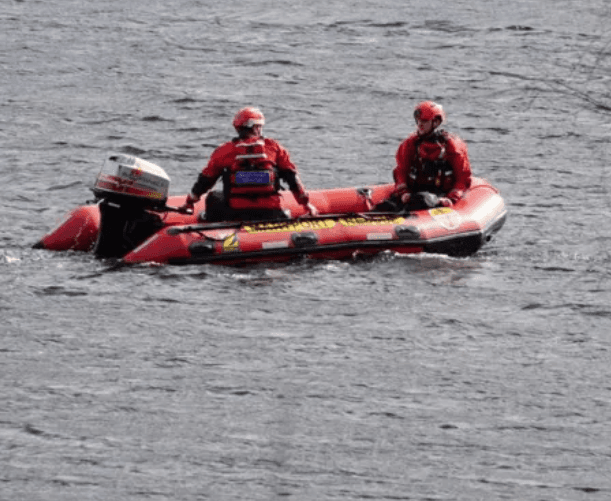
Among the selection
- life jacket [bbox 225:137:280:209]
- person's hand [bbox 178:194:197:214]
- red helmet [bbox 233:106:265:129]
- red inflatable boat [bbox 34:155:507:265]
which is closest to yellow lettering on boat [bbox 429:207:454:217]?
red inflatable boat [bbox 34:155:507:265]

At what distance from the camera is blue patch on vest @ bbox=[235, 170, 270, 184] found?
12.8m

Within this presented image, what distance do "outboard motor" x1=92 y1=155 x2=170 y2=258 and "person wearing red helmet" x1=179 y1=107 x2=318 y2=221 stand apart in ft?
0.94

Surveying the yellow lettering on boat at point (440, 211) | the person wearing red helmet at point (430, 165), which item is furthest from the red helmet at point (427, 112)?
the yellow lettering on boat at point (440, 211)

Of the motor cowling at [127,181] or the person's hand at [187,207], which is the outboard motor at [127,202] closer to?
the motor cowling at [127,181]

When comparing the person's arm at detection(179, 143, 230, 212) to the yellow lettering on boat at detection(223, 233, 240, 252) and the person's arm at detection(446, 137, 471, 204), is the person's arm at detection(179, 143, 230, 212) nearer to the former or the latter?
the yellow lettering on boat at detection(223, 233, 240, 252)

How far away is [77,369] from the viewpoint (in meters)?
11.1

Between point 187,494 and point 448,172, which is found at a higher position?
point 448,172

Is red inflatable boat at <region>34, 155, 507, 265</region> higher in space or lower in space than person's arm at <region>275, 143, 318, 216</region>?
lower

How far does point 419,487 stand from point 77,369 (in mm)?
Result: 2909

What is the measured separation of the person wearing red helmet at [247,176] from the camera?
1280cm

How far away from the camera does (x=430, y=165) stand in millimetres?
13844

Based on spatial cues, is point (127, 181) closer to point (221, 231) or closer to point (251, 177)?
point (221, 231)

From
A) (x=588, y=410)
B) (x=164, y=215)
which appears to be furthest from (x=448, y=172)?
(x=588, y=410)

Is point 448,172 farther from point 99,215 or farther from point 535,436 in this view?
A: point 535,436
